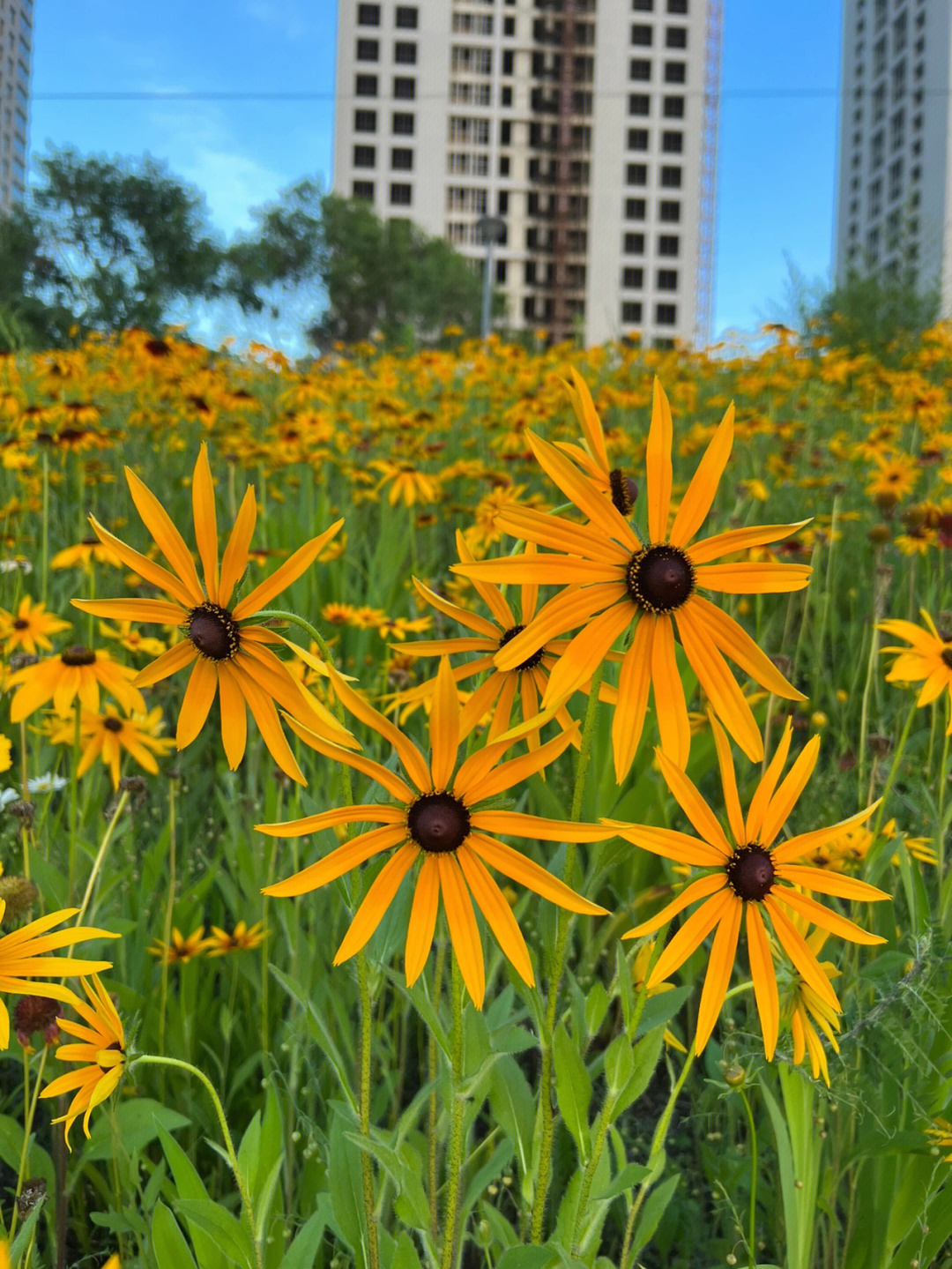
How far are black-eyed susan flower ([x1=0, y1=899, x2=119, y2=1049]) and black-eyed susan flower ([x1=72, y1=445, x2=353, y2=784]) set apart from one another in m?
0.11

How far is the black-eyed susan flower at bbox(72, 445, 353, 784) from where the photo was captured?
0.56m

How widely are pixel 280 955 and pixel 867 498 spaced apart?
9.09 feet

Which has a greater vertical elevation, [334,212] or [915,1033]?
[334,212]

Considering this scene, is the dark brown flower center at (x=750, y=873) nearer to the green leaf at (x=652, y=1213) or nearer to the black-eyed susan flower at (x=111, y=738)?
the green leaf at (x=652, y=1213)

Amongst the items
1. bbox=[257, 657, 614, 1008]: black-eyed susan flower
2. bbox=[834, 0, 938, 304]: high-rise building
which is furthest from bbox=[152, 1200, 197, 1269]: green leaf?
bbox=[834, 0, 938, 304]: high-rise building

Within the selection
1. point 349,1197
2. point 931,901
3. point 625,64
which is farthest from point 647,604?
point 625,64

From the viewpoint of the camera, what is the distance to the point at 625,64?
4503 cm

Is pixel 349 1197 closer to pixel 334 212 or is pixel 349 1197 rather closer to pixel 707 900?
pixel 707 900

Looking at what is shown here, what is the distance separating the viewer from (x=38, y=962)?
0.56 meters

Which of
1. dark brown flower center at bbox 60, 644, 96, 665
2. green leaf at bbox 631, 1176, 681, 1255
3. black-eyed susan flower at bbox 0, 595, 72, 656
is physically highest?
black-eyed susan flower at bbox 0, 595, 72, 656

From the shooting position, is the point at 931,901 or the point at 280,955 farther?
the point at 931,901

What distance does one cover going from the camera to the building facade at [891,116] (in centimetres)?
3900

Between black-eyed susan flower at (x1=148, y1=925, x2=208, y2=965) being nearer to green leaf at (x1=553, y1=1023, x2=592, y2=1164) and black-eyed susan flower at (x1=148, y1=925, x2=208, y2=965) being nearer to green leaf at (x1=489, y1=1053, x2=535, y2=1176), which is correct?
green leaf at (x1=489, y1=1053, x2=535, y2=1176)

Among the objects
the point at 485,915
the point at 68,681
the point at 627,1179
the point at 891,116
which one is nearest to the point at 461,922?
the point at 485,915
